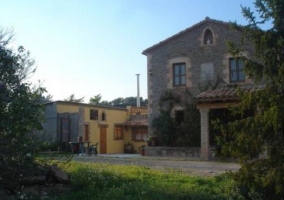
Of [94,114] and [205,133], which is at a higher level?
[94,114]

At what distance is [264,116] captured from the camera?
7.67 m

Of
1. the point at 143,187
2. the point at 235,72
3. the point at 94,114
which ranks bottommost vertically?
the point at 143,187

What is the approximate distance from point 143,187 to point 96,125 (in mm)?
21762

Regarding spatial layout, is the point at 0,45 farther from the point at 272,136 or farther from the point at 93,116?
the point at 93,116

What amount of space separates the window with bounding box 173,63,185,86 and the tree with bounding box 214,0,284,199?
16.5 metres

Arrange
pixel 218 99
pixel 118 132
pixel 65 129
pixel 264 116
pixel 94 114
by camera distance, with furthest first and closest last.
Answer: pixel 118 132 → pixel 94 114 → pixel 65 129 → pixel 218 99 → pixel 264 116

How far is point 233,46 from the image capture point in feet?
26.9

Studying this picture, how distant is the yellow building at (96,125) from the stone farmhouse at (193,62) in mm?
6234

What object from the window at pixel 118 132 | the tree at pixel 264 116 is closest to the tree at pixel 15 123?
the tree at pixel 264 116

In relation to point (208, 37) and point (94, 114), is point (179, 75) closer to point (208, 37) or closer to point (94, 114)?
point (208, 37)

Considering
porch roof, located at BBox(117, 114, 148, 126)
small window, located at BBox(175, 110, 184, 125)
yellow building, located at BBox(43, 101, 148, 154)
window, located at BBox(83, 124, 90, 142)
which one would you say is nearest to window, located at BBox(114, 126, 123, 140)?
yellow building, located at BBox(43, 101, 148, 154)

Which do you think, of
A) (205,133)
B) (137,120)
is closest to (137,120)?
(137,120)

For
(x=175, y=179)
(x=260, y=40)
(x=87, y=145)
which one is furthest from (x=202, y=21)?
(x=260, y=40)

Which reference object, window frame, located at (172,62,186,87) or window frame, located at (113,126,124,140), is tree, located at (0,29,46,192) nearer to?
window frame, located at (172,62,186,87)
